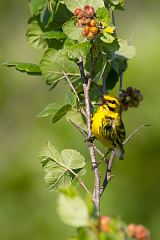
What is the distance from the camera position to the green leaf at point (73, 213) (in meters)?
2.57

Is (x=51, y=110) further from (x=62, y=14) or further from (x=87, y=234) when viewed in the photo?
(x=87, y=234)

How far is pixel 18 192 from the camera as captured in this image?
9.09 metres

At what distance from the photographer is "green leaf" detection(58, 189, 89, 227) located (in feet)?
8.43

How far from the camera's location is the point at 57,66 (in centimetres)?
427

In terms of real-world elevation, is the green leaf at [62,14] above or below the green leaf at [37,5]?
below

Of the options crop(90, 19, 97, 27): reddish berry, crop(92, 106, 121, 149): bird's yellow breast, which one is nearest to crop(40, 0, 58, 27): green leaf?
crop(90, 19, 97, 27): reddish berry

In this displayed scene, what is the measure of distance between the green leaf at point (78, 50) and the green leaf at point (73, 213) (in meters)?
1.42

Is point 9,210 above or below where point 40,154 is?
below

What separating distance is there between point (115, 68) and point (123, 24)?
19.4 ft

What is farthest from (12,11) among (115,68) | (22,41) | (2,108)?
(115,68)

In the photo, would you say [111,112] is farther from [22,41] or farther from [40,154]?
[22,41]

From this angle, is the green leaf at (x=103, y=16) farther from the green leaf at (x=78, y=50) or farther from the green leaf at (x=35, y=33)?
the green leaf at (x=35, y=33)

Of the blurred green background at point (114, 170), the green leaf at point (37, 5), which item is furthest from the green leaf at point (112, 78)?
the blurred green background at point (114, 170)

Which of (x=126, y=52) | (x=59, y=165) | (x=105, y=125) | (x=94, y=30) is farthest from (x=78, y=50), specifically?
(x=105, y=125)
